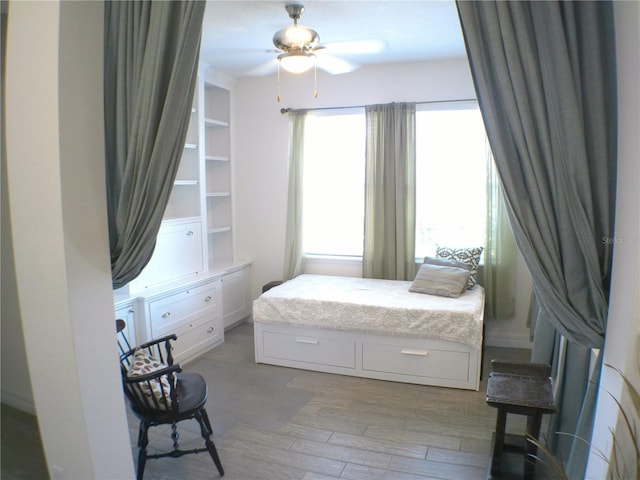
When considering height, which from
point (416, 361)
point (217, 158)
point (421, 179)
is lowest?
point (416, 361)

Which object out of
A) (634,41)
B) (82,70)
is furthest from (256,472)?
(634,41)

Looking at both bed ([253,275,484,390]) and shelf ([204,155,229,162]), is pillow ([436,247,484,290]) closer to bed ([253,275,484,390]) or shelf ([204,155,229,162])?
bed ([253,275,484,390])

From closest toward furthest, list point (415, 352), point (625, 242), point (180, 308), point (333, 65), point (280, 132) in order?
point (625, 242) → point (415, 352) → point (180, 308) → point (333, 65) → point (280, 132)

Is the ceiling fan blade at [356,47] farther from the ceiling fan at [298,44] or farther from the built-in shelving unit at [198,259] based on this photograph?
the built-in shelving unit at [198,259]

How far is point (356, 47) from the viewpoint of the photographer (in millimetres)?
3611

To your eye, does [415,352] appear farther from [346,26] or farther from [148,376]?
[346,26]

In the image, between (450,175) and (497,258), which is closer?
(497,258)

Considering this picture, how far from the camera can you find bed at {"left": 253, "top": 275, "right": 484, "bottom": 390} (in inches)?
130

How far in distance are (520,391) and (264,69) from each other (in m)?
3.62

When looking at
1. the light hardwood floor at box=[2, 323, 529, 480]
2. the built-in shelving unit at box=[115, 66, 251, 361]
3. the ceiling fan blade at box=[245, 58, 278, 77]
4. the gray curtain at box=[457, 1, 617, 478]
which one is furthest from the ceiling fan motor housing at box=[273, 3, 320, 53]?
the light hardwood floor at box=[2, 323, 529, 480]

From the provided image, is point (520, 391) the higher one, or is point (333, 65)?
point (333, 65)

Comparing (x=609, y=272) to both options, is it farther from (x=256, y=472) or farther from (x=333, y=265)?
(x=333, y=265)

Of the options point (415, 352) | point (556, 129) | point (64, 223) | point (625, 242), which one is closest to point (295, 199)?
point (415, 352)

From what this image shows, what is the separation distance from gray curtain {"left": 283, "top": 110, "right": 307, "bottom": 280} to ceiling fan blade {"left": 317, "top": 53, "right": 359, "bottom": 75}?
508 mm
